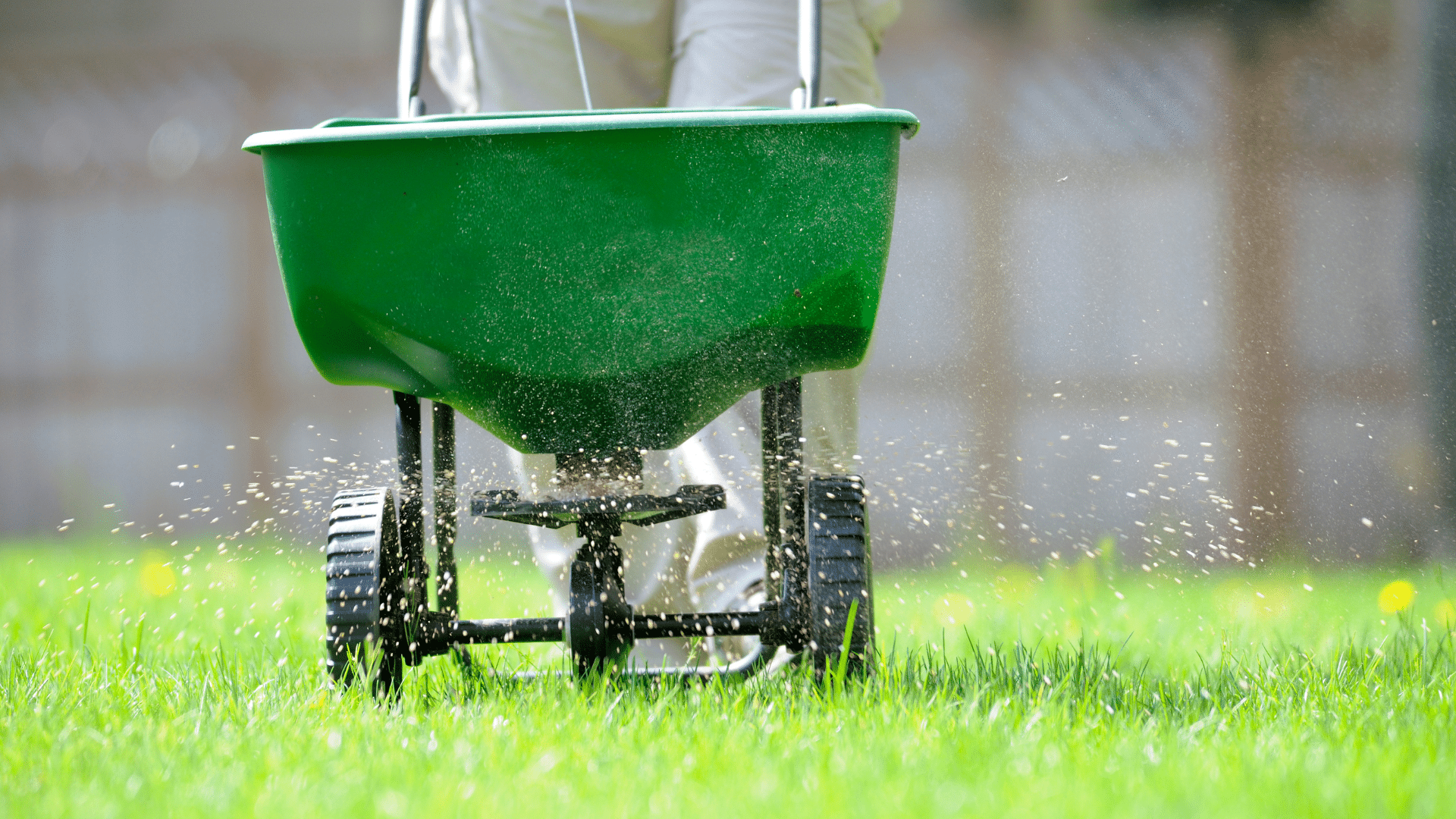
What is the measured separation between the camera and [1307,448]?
3.51 meters

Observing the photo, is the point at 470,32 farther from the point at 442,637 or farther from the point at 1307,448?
the point at 1307,448

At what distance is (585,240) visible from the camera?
51.4 inches

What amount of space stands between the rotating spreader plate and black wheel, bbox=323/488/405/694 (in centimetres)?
12

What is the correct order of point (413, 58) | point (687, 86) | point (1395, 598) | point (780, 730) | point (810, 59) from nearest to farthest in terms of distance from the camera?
point (780, 730)
point (810, 59)
point (413, 58)
point (687, 86)
point (1395, 598)

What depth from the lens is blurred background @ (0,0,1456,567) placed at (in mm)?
3412

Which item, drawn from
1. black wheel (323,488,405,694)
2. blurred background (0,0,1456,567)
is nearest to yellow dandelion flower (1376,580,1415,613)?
blurred background (0,0,1456,567)

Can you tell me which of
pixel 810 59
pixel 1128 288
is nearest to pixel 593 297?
pixel 810 59

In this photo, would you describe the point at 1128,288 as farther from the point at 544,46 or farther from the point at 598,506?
the point at 598,506

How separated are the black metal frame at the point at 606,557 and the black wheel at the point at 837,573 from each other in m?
0.04

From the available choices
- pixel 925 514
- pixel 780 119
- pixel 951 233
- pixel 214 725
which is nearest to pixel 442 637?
pixel 214 725

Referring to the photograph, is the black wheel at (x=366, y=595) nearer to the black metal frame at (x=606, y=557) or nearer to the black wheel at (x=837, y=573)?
the black metal frame at (x=606, y=557)

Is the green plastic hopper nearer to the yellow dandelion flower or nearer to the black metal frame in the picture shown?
the black metal frame

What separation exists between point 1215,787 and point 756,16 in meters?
1.15

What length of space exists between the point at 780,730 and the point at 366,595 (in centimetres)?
50
